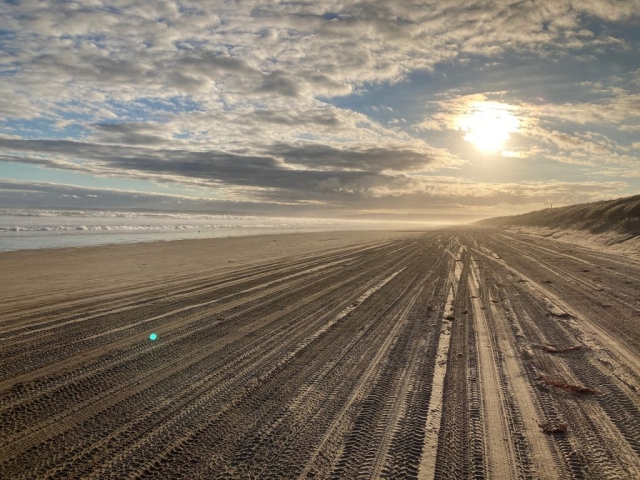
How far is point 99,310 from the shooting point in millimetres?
8203

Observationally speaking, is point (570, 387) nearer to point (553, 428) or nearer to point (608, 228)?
point (553, 428)

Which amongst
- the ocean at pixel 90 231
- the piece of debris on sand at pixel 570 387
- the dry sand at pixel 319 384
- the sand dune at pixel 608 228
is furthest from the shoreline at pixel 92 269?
the sand dune at pixel 608 228

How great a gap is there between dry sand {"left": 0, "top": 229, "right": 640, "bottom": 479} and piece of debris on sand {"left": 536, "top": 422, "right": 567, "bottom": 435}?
16 mm

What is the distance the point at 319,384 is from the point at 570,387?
2.82 metres

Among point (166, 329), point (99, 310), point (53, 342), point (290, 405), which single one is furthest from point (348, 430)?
point (99, 310)

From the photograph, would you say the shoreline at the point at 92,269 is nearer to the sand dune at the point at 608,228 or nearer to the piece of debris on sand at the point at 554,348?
the piece of debris on sand at the point at 554,348

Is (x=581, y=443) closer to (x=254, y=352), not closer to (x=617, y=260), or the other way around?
(x=254, y=352)

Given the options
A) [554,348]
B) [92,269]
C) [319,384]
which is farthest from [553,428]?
[92,269]

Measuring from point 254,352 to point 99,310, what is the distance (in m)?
4.30

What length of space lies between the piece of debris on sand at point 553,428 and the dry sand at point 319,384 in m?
0.02

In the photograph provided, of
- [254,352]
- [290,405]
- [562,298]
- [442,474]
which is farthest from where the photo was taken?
[562,298]

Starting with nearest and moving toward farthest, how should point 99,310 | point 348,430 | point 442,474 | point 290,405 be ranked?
1. point 442,474
2. point 348,430
3. point 290,405
4. point 99,310

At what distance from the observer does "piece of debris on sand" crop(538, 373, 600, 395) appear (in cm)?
441

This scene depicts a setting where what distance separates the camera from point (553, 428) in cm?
364
